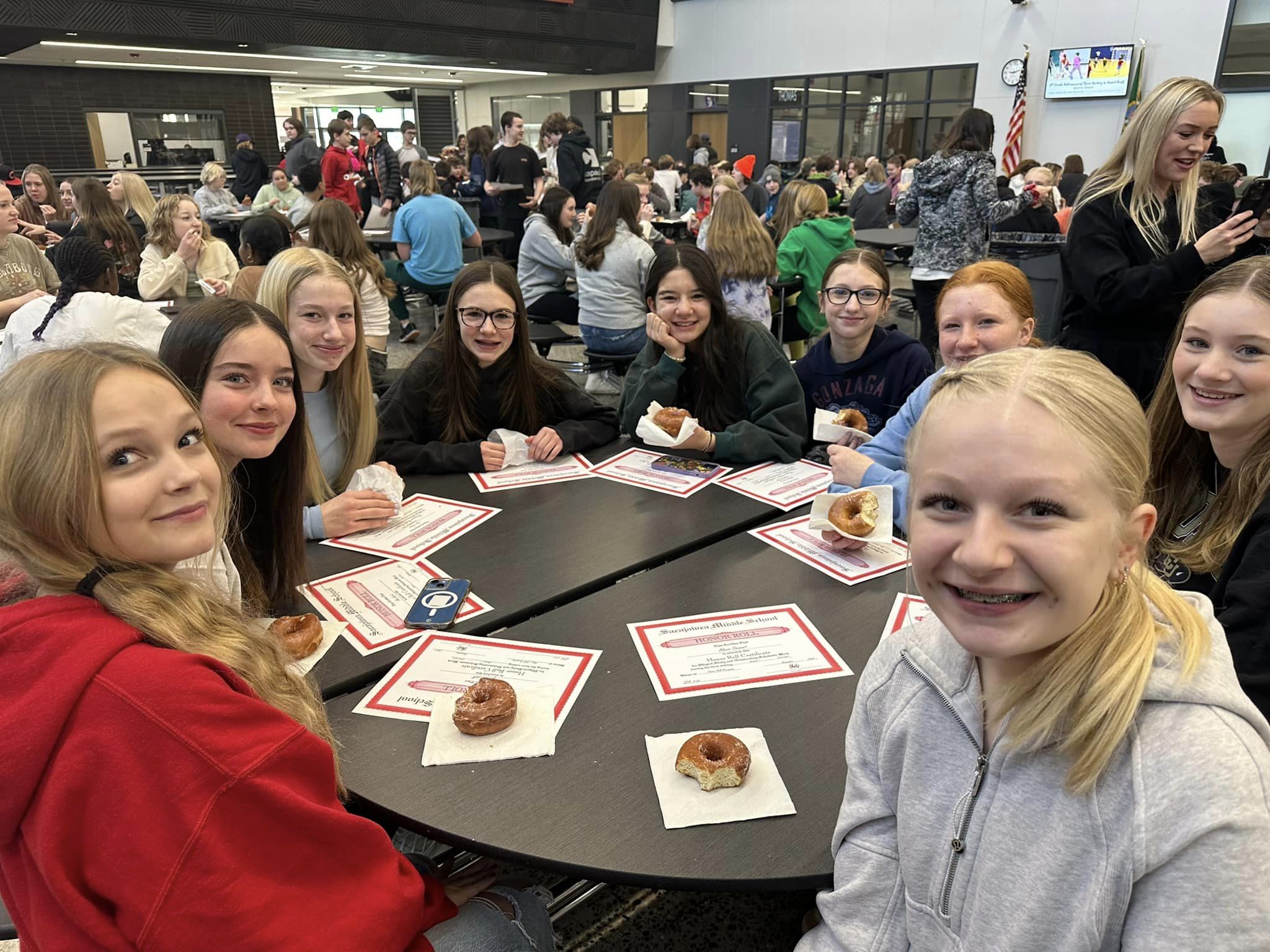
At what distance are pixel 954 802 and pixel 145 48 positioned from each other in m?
14.7

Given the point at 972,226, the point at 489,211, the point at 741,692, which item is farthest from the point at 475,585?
the point at 489,211

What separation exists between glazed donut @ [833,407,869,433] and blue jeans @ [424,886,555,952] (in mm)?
1720

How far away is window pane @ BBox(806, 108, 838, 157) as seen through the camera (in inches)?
598

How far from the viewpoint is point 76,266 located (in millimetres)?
3213

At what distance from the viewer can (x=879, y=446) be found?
2.41 metres

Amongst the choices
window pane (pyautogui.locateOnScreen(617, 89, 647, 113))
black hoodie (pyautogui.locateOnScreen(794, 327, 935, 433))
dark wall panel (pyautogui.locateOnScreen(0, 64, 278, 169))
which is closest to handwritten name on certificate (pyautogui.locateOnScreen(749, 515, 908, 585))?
black hoodie (pyautogui.locateOnScreen(794, 327, 935, 433))

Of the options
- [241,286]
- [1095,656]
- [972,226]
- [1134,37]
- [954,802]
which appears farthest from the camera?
[1134,37]

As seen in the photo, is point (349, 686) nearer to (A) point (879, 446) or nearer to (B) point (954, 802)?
(B) point (954, 802)

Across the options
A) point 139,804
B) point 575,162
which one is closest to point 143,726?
point 139,804

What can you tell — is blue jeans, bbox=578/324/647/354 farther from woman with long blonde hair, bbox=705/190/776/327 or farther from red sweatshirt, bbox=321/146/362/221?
red sweatshirt, bbox=321/146/362/221

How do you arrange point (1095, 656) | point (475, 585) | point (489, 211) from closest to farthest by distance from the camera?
point (1095, 656) → point (475, 585) → point (489, 211)

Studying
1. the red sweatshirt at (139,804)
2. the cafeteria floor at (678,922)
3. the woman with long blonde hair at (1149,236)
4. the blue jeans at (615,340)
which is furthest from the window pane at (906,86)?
the red sweatshirt at (139,804)

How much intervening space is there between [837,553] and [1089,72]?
12.8m

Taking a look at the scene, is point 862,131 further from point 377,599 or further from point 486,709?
point 486,709
